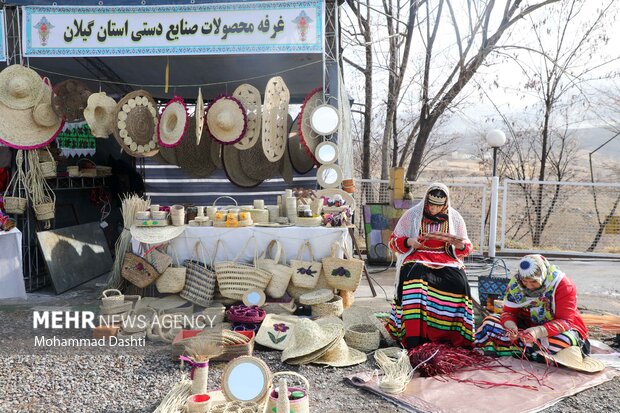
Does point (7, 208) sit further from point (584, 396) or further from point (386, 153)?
point (386, 153)

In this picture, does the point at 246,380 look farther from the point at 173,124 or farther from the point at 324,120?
the point at 173,124

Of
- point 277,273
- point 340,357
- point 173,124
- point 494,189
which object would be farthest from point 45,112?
point 494,189

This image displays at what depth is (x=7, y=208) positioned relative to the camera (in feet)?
18.4

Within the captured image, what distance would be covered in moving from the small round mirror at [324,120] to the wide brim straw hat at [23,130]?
8.83 ft

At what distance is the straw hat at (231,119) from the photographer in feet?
18.6

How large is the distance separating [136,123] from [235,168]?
2.06m

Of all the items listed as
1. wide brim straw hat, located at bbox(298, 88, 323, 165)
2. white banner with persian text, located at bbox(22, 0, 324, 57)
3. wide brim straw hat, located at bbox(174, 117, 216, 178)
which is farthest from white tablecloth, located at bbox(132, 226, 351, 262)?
wide brim straw hat, located at bbox(174, 117, 216, 178)

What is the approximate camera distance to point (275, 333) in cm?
414

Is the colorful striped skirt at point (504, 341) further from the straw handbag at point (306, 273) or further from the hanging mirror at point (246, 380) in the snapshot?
the hanging mirror at point (246, 380)

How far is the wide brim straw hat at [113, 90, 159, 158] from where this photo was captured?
5.64m

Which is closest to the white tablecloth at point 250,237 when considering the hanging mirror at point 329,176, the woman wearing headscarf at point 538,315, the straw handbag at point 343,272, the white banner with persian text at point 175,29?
the straw handbag at point 343,272

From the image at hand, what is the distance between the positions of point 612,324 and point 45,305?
5.31 m

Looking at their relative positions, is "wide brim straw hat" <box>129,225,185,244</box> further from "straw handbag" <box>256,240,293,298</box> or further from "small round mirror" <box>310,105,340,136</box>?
"small round mirror" <box>310,105,340,136</box>

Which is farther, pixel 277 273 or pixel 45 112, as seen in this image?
pixel 45 112
